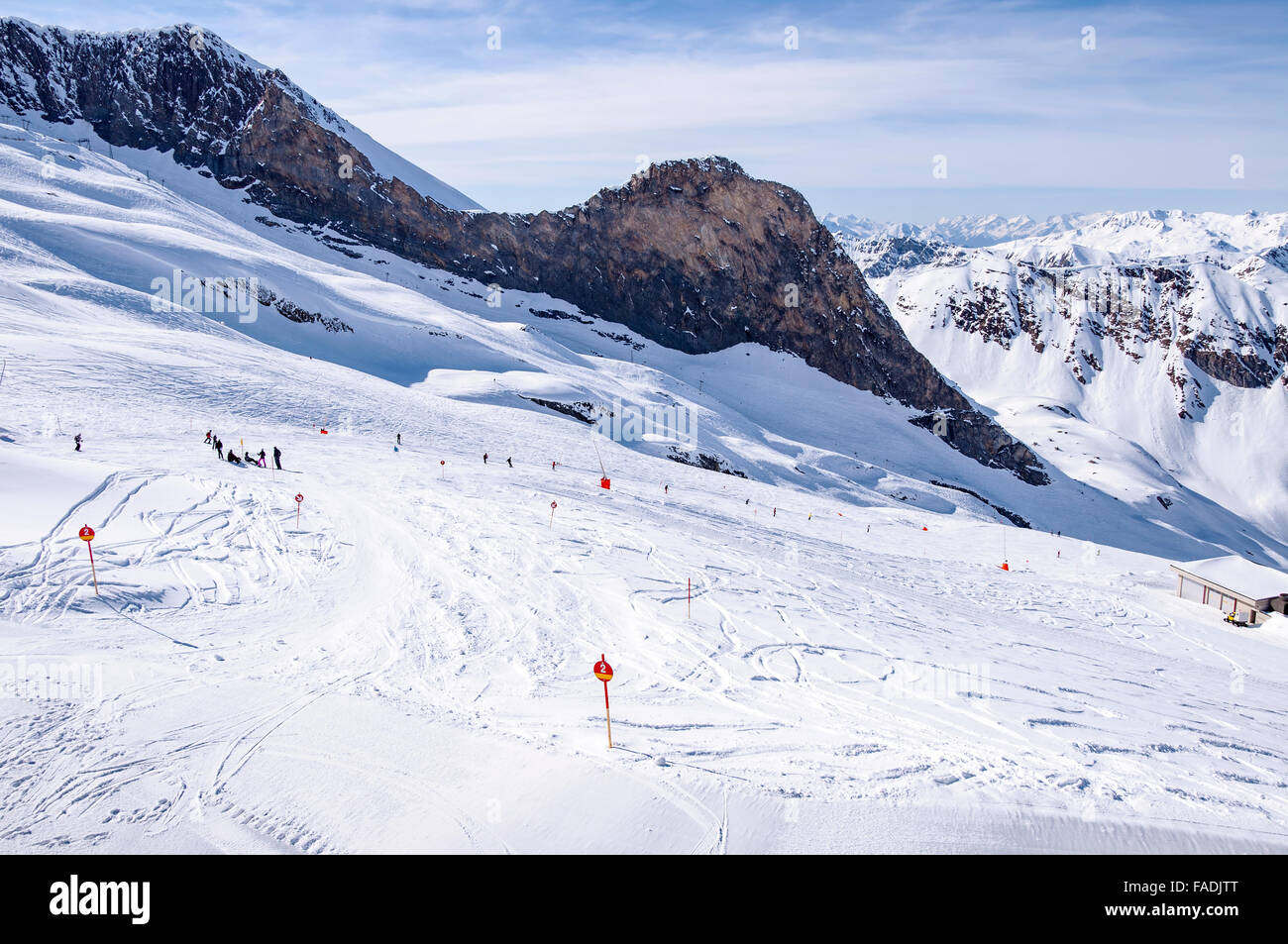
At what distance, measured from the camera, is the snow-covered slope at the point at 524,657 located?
7.51 m

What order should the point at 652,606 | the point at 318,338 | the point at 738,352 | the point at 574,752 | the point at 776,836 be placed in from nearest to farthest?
Answer: the point at 776,836 → the point at 574,752 → the point at 652,606 → the point at 318,338 → the point at 738,352

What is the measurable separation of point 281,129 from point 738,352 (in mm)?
68159

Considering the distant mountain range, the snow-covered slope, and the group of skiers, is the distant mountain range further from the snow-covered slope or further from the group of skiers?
the group of skiers

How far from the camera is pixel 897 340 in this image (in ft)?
348

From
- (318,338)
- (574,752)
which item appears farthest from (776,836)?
(318,338)

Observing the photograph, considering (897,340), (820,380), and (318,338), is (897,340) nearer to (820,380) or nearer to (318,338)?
(820,380)

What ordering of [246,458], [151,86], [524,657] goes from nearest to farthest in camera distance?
[524,657], [246,458], [151,86]

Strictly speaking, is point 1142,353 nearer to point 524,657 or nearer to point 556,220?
point 556,220

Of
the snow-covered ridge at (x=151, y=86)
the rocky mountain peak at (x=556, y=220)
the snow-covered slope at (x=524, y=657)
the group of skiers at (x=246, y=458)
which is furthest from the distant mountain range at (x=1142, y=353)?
the snow-covered ridge at (x=151, y=86)

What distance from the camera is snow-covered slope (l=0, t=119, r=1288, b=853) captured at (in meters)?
7.51

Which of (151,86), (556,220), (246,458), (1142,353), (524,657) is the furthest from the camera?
(1142,353)

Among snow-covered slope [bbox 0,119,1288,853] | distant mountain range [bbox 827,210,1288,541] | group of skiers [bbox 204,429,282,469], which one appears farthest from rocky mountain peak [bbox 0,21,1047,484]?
group of skiers [bbox 204,429,282,469]

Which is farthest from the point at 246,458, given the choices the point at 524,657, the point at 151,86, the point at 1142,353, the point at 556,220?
the point at 1142,353

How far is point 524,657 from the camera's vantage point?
1170 cm
